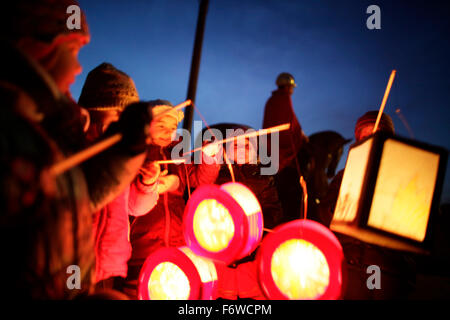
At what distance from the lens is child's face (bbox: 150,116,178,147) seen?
3.31 meters

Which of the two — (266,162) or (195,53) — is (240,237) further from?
(195,53)

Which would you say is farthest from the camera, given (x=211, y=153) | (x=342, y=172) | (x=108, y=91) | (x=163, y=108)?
(x=163, y=108)

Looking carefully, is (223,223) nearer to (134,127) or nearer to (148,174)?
(148,174)

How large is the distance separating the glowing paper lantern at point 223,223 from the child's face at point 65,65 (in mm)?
1200

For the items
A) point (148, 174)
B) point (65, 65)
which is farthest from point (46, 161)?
point (148, 174)

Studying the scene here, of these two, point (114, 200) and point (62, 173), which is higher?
point (62, 173)

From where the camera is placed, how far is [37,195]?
3.38 feet

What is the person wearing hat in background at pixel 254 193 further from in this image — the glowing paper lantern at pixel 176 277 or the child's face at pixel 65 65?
the child's face at pixel 65 65

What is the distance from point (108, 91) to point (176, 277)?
1.81 m

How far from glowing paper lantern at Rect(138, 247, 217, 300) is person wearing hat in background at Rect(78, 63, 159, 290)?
253 mm

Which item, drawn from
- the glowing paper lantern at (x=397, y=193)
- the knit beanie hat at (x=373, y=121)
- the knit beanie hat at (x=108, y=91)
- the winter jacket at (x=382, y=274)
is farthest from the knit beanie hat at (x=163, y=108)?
the winter jacket at (x=382, y=274)

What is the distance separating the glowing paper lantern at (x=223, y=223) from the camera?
79.3 inches

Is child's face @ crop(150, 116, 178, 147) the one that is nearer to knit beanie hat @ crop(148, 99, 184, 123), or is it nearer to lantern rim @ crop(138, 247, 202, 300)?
knit beanie hat @ crop(148, 99, 184, 123)

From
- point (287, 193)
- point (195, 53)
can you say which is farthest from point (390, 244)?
point (195, 53)
